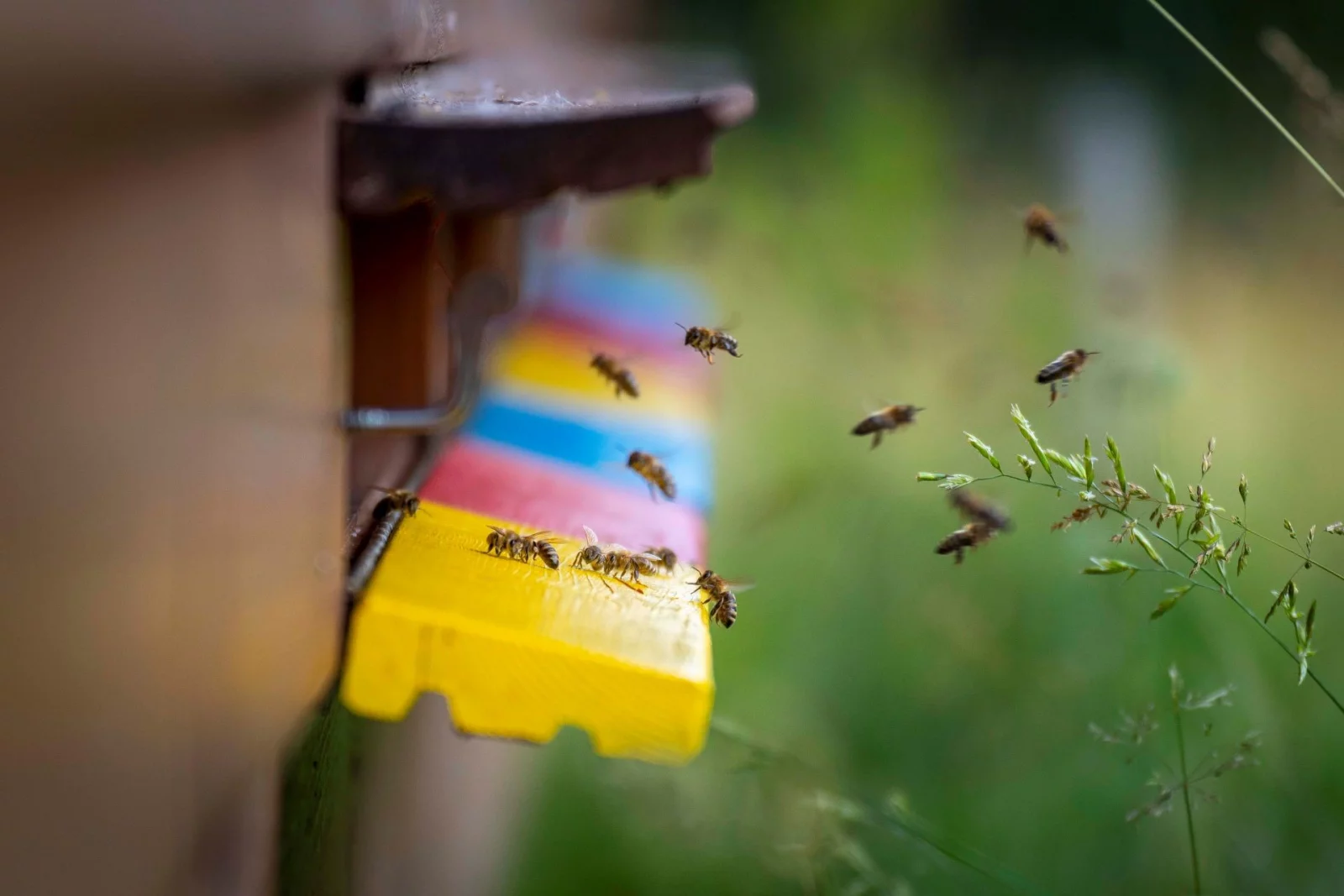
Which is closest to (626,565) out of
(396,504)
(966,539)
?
(396,504)

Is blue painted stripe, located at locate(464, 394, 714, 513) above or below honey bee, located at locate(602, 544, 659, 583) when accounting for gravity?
below

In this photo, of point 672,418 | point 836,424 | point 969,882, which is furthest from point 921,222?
point 969,882

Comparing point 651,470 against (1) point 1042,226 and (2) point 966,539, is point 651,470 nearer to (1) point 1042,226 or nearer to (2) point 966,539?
(2) point 966,539

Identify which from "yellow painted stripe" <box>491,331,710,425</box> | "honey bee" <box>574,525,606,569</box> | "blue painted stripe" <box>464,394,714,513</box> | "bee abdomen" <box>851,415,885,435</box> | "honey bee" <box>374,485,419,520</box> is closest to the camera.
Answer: "honey bee" <box>574,525,606,569</box>

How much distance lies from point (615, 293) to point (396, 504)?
9.51 feet

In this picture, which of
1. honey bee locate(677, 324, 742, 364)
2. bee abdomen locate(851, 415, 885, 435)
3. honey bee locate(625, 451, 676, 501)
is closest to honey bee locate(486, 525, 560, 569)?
honey bee locate(677, 324, 742, 364)

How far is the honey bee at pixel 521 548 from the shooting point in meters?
1.11

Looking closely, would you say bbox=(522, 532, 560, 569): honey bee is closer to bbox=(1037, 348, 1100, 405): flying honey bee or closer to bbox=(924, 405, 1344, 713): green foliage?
bbox=(924, 405, 1344, 713): green foliage

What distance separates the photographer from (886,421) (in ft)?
5.00

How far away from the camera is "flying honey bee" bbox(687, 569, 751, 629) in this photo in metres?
1.14

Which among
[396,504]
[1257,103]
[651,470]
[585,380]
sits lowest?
[585,380]

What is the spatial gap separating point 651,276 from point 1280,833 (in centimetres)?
335

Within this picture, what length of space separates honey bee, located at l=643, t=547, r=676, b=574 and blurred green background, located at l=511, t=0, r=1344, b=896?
0.40 meters

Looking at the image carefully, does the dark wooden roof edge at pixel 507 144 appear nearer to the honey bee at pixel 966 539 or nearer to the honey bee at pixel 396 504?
the honey bee at pixel 396 504
